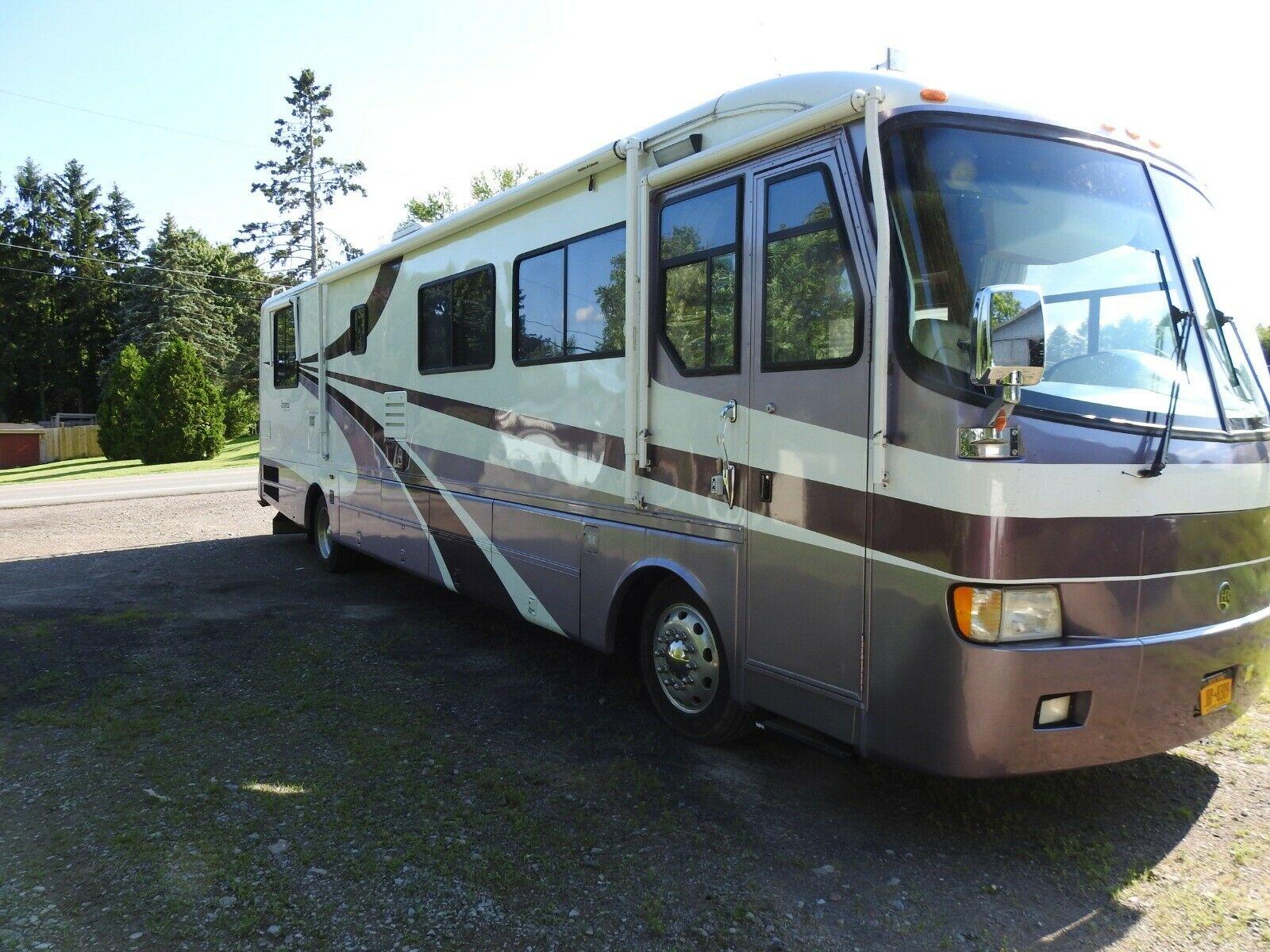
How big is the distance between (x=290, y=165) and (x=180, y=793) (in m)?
44.2

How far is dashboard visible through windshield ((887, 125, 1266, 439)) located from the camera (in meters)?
3.32

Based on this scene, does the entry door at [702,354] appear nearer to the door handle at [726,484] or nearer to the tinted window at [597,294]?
the door handle at [726,484]

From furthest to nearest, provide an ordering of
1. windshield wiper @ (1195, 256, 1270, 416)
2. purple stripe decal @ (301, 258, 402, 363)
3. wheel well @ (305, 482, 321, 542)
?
wheel well @ (305, 482, 321, 542) < purple stripe decal @ (301, 258, 402, 363) < windshield wiper @ (1195, 256, 1270, 416)

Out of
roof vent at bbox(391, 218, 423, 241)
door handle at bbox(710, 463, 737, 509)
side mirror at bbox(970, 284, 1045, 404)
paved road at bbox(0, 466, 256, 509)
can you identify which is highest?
roof vent at bbox(391, 218, 423, 241)

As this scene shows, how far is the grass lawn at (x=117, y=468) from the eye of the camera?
26391 millimetres

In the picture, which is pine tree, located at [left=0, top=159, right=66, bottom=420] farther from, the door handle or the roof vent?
the door handle

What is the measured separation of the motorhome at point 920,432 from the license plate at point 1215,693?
1 centimetres

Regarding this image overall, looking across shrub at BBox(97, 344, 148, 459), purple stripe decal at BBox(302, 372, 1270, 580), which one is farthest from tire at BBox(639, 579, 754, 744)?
shrub at BBox(97, 344, 148, 459)

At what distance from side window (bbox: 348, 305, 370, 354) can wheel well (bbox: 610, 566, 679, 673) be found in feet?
14.0

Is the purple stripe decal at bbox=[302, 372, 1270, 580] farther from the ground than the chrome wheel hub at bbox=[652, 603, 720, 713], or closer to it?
farther from the ground

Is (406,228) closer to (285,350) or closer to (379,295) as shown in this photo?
(379,295)

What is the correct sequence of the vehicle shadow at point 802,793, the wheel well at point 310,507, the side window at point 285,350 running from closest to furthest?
the vehicle shadow at point 802,793, the wheel well at point 310,507, the side window at point 285,350

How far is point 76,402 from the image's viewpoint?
2319 inches

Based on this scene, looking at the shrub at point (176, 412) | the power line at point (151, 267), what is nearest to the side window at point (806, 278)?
the shrub at point (176, 412)
